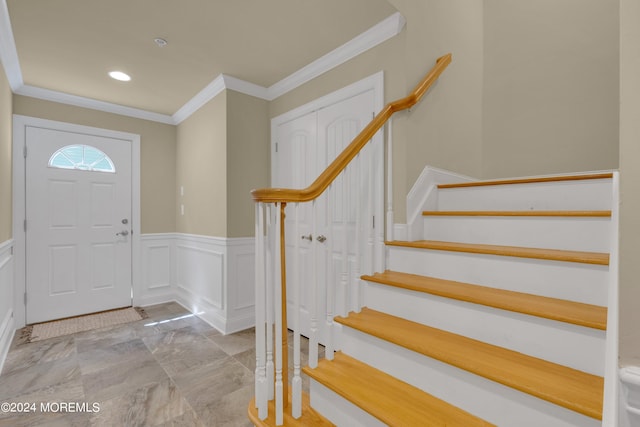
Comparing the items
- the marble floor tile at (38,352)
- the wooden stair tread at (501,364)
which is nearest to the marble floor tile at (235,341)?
the marble floor tile at (38,352)

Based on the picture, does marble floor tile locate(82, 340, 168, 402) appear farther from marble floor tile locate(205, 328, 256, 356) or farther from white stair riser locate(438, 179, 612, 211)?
white stair riser locate(438, 179, 612, 211)

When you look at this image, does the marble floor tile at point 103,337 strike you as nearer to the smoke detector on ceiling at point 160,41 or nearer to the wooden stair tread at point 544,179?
the smoke detector on ceiling at point 160,41

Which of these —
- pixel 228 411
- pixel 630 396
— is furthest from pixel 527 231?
pixel 228 411

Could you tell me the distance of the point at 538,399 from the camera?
91 cm

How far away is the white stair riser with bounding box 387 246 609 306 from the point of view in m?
1.15

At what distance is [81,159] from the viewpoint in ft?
11.1

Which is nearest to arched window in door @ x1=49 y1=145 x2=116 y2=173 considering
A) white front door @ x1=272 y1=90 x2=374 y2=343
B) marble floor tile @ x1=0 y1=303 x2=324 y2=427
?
marble floor tile @ x1=0 y1=303 x2=324 y2=427

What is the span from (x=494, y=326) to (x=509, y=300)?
123 mm

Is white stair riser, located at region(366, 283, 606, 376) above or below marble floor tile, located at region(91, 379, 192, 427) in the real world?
above

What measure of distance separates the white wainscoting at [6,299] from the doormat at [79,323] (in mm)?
157

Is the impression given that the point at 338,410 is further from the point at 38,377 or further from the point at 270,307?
the point at 38,377

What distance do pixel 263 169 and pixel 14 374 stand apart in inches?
98.9

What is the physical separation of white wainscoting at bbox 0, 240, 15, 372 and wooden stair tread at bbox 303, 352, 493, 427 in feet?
8.73

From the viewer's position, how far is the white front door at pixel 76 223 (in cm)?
310
